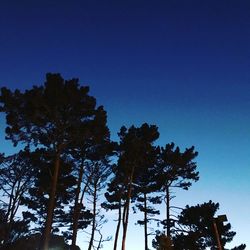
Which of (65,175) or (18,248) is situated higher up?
(65,175)

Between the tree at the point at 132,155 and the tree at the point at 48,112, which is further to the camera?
the tree at the point at 132,155

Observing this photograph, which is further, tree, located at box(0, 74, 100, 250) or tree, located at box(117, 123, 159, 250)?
tree, located at box(117, 123, 159, 250)

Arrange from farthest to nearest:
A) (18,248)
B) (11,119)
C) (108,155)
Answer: (108,155)
(18,248)
(11,119)

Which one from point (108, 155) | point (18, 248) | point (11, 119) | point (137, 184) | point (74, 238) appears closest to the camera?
point (11, 119)

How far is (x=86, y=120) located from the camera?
941 inches

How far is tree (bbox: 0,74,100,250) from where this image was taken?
2264 cm

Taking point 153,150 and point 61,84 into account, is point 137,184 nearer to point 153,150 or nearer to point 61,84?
point 153,150

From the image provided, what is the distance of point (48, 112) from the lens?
74.9ft

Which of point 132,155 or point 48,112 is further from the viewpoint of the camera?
point 132,155

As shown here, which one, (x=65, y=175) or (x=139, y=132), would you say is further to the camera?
(x=139, y=132)

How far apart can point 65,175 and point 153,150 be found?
9.38m

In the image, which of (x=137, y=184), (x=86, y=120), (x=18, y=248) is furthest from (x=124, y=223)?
(x=86, y=120)

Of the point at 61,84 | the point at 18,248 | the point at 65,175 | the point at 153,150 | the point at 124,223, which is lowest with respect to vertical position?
the point at 18,248

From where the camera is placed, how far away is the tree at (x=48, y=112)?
74.3 ft
